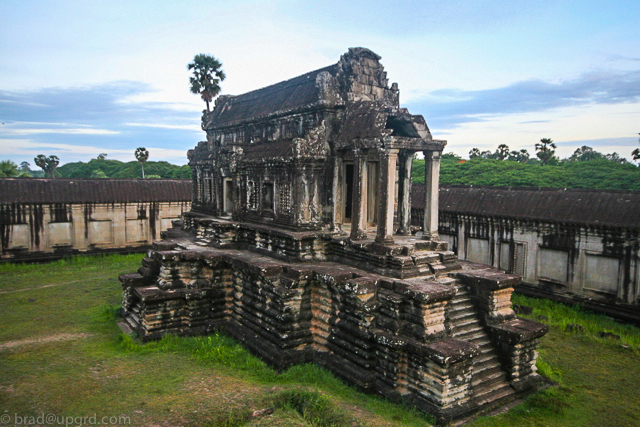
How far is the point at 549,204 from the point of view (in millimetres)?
17062

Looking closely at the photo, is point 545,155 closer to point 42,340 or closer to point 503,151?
point 503,151

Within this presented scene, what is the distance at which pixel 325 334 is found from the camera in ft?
34.1

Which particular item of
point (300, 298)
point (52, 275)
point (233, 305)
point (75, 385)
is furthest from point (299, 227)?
point (52, 275)

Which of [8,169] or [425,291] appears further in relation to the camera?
[8,169]

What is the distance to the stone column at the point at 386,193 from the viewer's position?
10445mm

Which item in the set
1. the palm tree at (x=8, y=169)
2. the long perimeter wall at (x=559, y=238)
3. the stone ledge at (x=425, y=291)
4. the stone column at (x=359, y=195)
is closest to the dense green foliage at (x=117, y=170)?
the palm tree at (x=8, y=169)

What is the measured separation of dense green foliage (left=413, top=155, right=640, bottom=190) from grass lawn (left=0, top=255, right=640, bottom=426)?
2429 cm

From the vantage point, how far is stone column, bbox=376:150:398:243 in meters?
10.4

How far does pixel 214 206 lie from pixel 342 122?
24.0 feet

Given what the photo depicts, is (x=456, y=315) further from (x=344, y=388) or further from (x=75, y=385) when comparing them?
(x=75, y=385)

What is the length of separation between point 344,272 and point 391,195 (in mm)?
2187

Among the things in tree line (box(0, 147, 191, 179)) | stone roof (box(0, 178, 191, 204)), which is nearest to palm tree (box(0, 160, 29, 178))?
stone roof (box(0, 178, 191, 204))

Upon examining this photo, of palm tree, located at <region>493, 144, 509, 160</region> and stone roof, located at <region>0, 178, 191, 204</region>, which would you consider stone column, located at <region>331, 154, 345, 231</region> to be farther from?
palm tree, located at <region>493, 144, 509, 160</region>

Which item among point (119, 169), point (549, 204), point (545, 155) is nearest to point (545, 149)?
point (545, 155)
